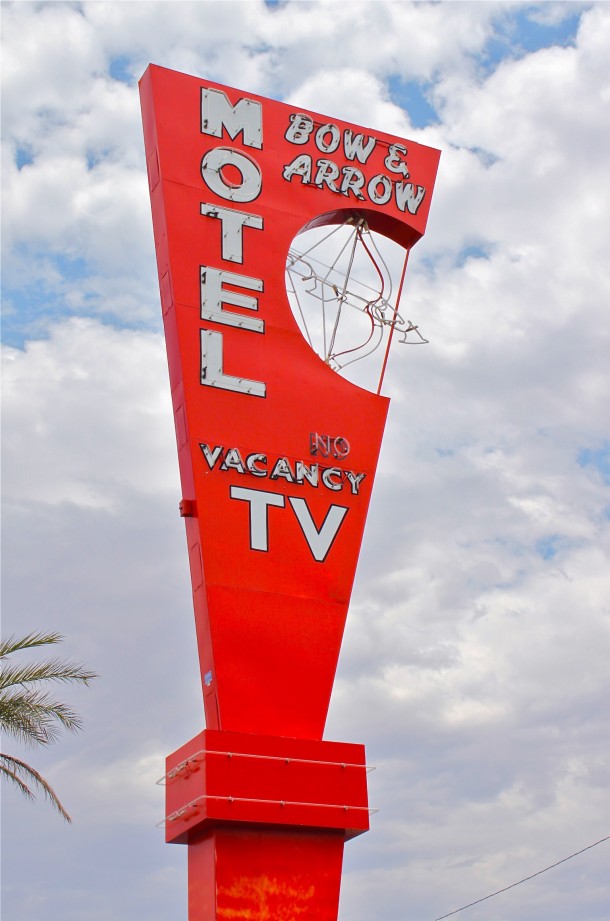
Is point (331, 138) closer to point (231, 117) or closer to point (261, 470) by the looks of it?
point (231, 117)

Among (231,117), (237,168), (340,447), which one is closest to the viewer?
(340,447)

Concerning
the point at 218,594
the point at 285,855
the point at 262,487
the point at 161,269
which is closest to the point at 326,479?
the point at 262,487

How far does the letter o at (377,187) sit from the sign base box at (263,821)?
9.59 meters

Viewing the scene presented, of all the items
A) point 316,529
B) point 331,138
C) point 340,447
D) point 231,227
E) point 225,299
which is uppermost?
point 331,138

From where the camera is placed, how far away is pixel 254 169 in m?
23.1

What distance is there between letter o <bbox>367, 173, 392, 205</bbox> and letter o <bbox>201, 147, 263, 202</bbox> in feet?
7.35

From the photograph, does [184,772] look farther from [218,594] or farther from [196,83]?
[196,83]

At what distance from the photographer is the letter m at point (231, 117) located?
22.9 metres

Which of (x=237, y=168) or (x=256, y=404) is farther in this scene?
(x=237, y=168)

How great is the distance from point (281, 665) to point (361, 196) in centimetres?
850

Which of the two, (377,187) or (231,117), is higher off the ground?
(231,117)

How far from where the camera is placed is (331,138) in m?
24.1

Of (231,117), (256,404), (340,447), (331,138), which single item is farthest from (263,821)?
(331,138)

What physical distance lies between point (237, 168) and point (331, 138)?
6.95 ft
